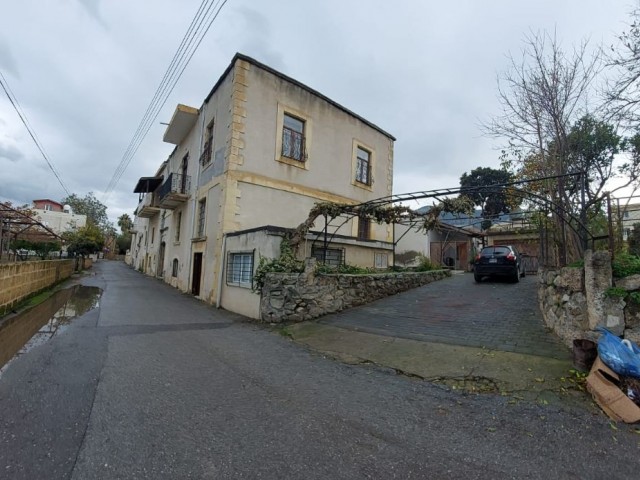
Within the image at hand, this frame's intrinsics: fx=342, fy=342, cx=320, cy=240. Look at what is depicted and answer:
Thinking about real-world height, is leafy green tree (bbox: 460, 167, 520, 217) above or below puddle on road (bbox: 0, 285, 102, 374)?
above

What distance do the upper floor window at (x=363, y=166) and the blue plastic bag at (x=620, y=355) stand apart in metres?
13.4

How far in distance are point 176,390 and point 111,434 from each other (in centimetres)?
115

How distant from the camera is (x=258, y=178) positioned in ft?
42.4

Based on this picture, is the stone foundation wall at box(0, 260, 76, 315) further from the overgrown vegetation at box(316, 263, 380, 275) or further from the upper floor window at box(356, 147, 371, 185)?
the upper floor window at box(356, 147, 371, 185)

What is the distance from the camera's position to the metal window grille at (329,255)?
1167cm

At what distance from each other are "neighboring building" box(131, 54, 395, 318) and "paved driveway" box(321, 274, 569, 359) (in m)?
2.94

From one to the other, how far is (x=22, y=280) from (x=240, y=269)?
6428mm

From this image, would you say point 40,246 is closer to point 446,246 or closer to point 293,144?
point 293,144

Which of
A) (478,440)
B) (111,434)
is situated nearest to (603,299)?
(478,440)

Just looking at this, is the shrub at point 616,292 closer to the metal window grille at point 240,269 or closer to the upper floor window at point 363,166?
the metal window grille at point 240,269

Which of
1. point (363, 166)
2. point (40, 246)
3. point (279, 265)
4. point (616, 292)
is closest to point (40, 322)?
point (279, 265)

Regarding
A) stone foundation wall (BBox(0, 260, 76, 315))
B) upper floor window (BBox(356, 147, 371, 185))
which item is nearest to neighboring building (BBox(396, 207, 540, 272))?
upper floor window (BBox(356, 147, 371, 185))

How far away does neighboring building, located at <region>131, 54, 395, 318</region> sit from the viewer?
39.2 feet

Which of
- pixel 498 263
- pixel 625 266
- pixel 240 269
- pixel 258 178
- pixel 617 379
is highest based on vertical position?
pixel 258 178
